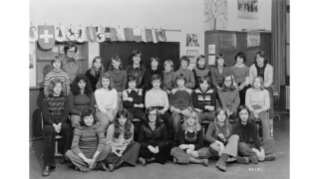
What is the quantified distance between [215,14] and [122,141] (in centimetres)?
205

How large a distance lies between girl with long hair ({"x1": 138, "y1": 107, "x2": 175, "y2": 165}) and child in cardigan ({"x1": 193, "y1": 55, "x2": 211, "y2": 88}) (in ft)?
2.99

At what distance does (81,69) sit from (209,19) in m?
1.88

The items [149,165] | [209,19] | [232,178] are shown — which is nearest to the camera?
[232,178]

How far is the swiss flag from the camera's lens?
6.14 metres

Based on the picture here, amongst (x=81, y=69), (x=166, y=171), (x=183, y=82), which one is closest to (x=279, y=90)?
(x=183, y=82)

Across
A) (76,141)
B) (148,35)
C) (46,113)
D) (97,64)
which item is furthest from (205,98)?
(46,113)

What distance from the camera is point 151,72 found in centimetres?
651

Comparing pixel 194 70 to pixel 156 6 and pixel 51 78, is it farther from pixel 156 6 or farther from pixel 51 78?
pixel 51 78

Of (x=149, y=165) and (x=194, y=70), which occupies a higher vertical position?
(x=194, y=70)

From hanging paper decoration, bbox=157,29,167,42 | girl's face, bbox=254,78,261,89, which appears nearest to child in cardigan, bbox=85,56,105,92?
hanging paper decoration, bbox=157,29,167,42

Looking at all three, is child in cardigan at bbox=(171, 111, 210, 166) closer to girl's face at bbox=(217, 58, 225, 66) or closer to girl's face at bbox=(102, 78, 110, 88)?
girl's face at bbox=(217, 58, 225, 66)

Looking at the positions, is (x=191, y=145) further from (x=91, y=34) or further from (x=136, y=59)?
(x=91, y=34)

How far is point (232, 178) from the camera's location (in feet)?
17.5

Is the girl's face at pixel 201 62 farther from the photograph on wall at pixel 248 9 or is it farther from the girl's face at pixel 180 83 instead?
the photograph on wall at pixel 248 9
